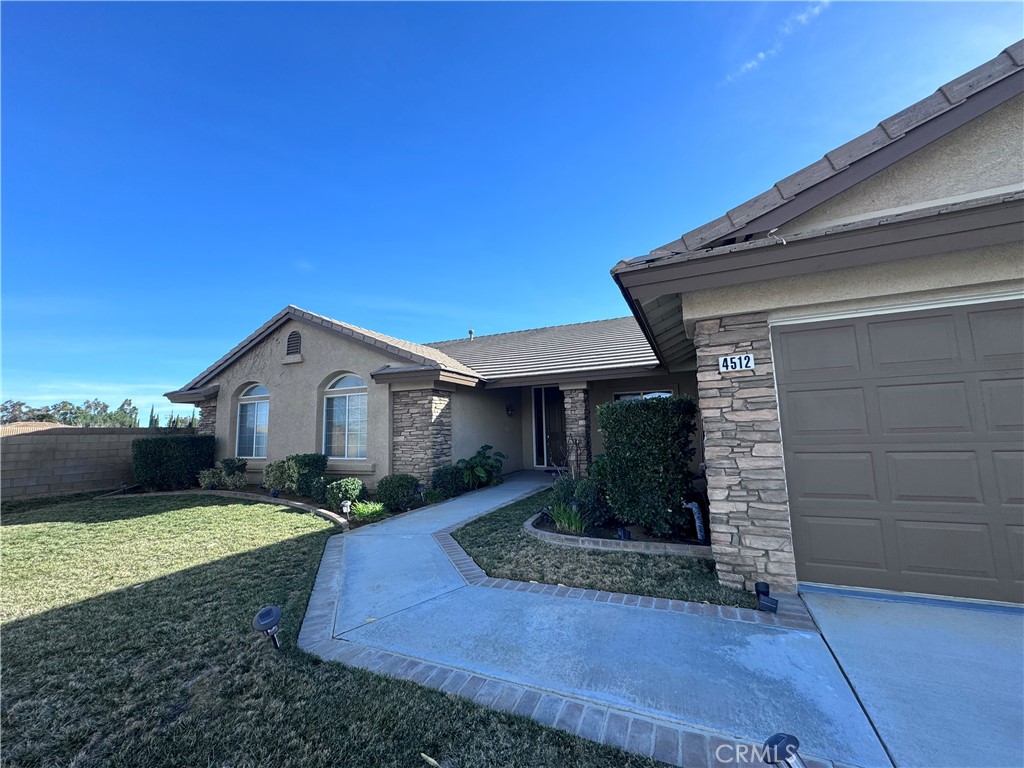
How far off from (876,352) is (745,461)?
5.53 feet

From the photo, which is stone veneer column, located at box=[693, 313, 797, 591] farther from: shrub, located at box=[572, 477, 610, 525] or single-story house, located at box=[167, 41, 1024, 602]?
shrub, located at box=[572, 477, 610, 525]

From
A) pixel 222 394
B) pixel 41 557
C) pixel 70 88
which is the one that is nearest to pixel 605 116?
pixel 70 88

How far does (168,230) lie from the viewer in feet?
40.7

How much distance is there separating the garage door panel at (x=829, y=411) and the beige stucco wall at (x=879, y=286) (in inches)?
35.8

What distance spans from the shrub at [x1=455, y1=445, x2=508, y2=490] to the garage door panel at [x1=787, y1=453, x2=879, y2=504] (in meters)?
8.13

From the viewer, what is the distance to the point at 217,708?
264 centimetres

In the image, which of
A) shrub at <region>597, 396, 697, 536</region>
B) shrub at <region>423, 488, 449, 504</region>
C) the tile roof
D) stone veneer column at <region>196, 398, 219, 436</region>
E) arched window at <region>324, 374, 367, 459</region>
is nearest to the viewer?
the tile roof

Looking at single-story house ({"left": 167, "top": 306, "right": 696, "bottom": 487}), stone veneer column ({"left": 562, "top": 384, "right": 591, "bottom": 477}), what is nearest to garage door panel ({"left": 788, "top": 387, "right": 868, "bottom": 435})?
single-story house ({"left": 167, "top": 306, "right": 696, "bottom": 487})

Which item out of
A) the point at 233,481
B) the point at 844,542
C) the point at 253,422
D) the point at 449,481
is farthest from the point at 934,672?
the point at 253,422

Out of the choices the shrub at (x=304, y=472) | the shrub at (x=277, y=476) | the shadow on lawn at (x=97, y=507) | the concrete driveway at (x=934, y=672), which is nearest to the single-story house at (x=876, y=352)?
the concrete driveway at (x=934, y=672)

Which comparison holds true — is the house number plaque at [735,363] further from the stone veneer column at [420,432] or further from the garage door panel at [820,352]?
the stone veneer column at [420,432]

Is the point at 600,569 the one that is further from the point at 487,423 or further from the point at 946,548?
the point at 487,423

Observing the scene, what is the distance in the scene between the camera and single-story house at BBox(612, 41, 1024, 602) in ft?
11.7

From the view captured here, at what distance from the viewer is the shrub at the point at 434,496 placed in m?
9.74
